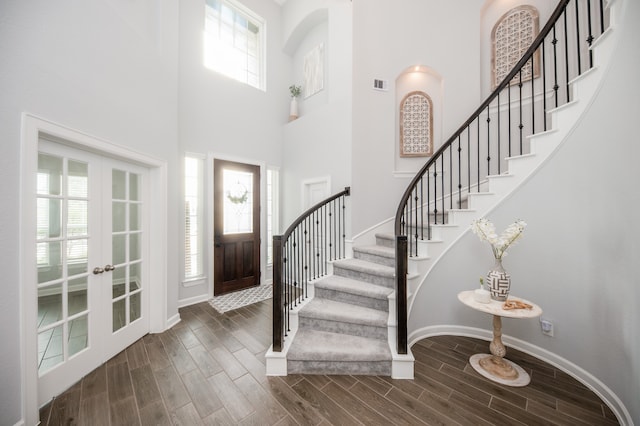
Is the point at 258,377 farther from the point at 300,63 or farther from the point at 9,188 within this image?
the point at 300,63

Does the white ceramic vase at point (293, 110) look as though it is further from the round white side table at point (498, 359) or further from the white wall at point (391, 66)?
the round white side table at point (498, 359)

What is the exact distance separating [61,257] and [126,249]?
606mm

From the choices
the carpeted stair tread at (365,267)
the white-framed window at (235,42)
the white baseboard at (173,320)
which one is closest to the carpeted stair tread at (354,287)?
the carpeted stair tread at (365,267)

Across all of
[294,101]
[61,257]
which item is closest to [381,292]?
[61,257]

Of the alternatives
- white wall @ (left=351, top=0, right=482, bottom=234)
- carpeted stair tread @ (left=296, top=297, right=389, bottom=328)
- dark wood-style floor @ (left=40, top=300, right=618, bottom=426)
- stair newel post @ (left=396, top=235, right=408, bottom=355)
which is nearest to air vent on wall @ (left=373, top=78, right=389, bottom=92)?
white wall @ (left=351, top=0, right=482, bottom=234)

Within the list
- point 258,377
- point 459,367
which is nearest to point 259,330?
point 258,377

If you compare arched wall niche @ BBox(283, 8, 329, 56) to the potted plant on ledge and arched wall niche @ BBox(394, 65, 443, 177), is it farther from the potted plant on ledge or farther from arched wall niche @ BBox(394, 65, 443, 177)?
arched wall niche @ BBox(394, 65, 443, 177)

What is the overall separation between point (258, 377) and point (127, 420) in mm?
926

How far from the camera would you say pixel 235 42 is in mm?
4398

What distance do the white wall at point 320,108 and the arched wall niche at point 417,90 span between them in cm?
93

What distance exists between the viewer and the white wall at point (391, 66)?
11.8ft

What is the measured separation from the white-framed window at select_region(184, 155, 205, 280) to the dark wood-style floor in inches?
57.6

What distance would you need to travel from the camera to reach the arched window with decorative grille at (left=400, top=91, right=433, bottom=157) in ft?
12.6

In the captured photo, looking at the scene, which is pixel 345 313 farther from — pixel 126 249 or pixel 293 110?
pixel 293 110
